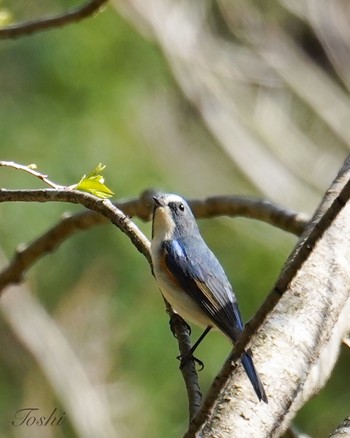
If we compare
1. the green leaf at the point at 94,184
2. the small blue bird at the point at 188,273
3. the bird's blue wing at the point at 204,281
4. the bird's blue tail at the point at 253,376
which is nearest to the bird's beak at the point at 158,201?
the small blue bird at the point at 188,273

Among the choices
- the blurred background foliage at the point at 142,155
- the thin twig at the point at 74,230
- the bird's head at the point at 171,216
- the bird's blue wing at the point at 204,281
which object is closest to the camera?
the thin twig at the point at 74,230

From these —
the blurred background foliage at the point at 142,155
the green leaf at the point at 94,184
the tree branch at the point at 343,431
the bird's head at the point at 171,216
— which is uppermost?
the green leaf at the point at 94,184

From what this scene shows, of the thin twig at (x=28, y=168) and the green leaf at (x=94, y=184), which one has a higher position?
the thin twig at (x=28, y=168)

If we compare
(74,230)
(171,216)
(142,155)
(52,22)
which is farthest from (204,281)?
(142,155)

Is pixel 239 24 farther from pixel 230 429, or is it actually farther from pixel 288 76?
pixel 230 429

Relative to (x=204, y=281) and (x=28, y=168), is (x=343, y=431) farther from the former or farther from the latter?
(x=204, y=281)

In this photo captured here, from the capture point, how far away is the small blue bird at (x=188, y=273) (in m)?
3.36

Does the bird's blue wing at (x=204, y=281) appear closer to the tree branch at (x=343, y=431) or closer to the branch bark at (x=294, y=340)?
the branch bark at (x=294, y=340)

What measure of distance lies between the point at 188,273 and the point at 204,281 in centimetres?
7

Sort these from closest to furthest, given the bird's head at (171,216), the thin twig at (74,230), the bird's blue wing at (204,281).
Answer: the thin twig at (74,230)
the bird's blue wing at (204,281)
the bird's head at (171,216)

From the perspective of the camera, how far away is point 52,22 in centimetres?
348

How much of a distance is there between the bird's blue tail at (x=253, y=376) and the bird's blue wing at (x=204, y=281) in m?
0.82

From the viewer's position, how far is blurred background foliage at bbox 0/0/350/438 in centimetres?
672

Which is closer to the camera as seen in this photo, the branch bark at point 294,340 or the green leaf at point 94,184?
the branch bark at point 294,340
